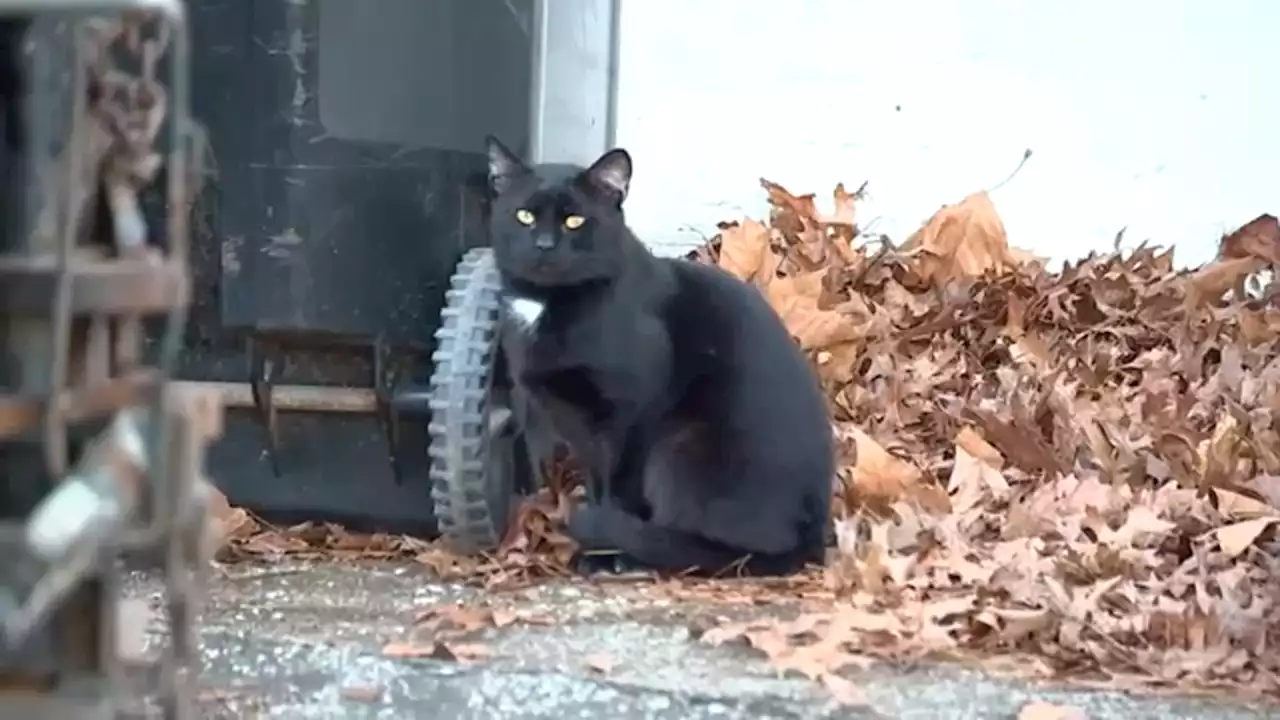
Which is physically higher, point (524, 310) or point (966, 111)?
point (966, 111)

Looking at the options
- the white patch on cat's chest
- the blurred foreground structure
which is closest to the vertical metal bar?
the white patch on cat's chest

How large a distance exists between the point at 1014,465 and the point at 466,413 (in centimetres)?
81

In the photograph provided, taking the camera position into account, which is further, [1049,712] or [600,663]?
[600,663]

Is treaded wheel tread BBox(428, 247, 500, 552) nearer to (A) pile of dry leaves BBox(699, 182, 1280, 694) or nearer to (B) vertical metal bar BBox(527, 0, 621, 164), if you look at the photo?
(B) vertical metal bar BBox(527, 0, 621, 164)

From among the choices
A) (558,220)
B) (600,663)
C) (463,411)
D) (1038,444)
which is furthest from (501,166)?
(1038,444)

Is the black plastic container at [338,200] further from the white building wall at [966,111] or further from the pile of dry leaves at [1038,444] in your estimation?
the white building wall at [966,111]

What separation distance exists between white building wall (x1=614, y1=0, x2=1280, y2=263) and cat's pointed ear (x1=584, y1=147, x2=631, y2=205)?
101 cm

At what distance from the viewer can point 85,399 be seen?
0.64m

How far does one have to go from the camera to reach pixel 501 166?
1.83 metres

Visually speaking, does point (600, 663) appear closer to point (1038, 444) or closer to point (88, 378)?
point (88, 378)

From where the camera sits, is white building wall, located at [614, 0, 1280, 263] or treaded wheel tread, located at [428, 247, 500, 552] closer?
treaded wheel tread, located at [428, 247, 500, 552]

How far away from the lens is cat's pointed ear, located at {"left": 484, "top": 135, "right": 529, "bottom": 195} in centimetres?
181

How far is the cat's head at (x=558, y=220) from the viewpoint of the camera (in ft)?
A: 6.14

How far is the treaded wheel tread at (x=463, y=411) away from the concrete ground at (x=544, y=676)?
0.18 m
